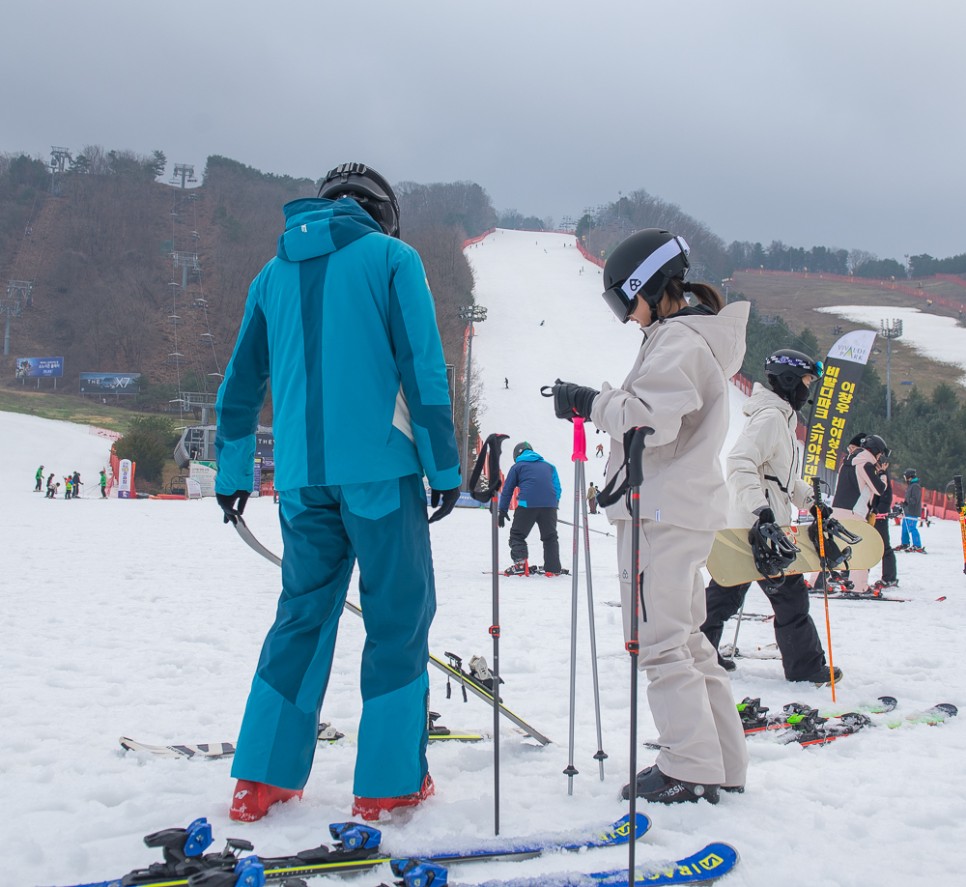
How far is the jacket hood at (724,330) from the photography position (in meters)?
2.77

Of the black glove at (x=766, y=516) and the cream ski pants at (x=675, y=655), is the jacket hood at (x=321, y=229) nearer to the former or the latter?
the cream ski pants at (x=675, y=655)

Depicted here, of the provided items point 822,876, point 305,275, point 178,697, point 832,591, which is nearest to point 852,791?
point 822,876

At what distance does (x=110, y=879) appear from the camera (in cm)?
203

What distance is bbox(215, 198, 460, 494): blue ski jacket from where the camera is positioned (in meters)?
2.51

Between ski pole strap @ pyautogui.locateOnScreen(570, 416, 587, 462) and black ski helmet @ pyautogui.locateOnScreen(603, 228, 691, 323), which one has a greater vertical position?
black ski helmet @ pyautogui.locateOnScreen(603, 228, 691, 323)

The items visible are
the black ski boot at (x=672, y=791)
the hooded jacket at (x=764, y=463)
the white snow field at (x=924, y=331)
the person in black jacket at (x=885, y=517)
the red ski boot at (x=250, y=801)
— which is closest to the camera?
the red ski boot at (x=250, y=801)

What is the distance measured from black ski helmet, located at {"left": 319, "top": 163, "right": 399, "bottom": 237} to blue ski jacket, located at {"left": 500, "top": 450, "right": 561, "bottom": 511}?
7.60 meters

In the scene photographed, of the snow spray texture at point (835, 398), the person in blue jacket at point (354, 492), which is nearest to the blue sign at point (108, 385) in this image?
the snow spray texture at point (835, 398)

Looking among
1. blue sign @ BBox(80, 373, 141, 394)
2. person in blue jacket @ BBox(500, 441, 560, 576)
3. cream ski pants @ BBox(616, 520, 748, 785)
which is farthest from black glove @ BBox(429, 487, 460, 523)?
blue sign @ BBox(80, 373, 141, 394)

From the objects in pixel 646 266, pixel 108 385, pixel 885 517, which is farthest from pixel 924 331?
pixel 646 266

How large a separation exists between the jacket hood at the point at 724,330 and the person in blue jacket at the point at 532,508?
742 cm

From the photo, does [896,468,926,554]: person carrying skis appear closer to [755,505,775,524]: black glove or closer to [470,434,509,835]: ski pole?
[755,505,775,524]: black glove

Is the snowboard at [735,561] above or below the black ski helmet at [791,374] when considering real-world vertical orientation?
below

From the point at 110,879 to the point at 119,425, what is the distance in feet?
178
